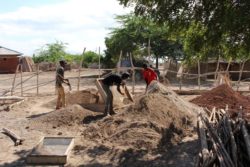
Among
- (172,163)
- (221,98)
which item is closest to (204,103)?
(221,98)

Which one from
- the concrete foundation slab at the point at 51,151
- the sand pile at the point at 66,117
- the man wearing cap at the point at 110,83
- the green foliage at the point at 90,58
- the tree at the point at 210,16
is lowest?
the concrete foundation slab at the point at 51,151

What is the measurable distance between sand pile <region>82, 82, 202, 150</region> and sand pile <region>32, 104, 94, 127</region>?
131 centimetres

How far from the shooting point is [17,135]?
11.8m

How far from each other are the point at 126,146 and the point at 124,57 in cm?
2705

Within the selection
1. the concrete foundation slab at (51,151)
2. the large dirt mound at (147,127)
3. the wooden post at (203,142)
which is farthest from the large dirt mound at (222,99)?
the wooden post at (203,142)

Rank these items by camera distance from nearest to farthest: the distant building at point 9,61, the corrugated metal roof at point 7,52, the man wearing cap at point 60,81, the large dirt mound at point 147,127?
1. the large dirt mound at point 147,127
2. the man wearing cap at point 60,81
3. the corrugated metal roof at point 7,52
4. the distant building at point 9,61

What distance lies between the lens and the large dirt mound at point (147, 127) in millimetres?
10369

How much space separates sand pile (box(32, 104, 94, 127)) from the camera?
13172mm

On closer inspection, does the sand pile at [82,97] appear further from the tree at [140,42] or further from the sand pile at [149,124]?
the tree at [140,42]

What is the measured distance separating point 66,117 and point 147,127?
3.26 m

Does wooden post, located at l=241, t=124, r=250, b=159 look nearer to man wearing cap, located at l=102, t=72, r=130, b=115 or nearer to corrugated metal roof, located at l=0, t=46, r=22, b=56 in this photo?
man wearing cap, located at l=102, t=72, r=130, b=115

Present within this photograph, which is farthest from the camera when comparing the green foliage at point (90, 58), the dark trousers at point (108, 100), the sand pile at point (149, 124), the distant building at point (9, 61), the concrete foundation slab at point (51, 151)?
the green foliage at point (90, 58)

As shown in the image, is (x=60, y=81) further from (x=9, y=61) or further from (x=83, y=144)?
(x=9, y=61)

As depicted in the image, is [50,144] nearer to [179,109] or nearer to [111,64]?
[179,109]
